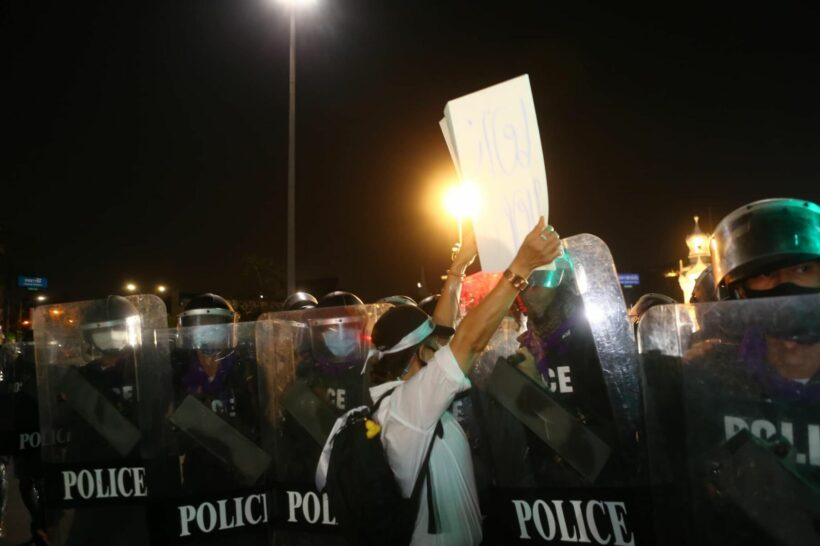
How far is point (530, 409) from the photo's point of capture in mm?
2582

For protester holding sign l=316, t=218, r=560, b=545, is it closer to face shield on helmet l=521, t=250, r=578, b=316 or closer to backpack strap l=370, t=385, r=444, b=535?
backpack strap l=370, t=385, r=444, b=535

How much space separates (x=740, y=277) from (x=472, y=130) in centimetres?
123

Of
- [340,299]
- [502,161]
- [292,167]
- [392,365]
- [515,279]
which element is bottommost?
[392,365]

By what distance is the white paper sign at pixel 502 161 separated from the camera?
2.09 meters

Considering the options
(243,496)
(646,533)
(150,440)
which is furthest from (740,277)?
(150,440)

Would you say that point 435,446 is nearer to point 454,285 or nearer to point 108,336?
point 454,285

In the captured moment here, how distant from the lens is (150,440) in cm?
366

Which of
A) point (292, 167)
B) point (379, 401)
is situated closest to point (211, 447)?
point (379, 401)

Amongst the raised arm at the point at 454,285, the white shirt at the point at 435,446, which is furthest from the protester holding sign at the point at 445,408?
the raised arm at the point at 454,285

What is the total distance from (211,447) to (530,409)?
2.07 m

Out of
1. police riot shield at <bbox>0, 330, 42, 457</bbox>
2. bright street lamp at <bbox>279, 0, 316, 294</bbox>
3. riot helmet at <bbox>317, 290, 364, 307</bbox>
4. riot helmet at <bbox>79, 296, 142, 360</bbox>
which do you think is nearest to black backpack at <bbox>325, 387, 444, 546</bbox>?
riot helmet at <bbox>79, 296, 142, 360</bbox>

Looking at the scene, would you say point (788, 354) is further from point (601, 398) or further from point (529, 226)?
point (529, 226)

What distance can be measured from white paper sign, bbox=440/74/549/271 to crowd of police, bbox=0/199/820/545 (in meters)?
0.33

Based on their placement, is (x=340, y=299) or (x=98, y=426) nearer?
(x=98, y=426)
